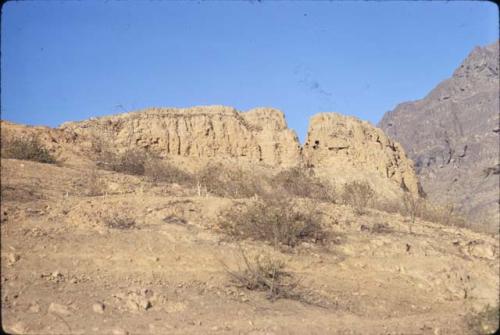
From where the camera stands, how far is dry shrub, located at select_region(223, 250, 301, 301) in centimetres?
726

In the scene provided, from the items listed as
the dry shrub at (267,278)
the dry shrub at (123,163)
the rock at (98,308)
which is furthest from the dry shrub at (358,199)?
the rock at (98,308)

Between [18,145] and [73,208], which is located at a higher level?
[18,145]

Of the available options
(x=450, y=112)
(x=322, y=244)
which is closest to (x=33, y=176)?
(x=322, y=244)

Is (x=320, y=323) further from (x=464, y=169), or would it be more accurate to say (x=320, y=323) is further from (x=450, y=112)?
(x=450, y=112)

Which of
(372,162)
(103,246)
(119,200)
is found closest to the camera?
(103,246)

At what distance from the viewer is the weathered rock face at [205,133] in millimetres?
21734

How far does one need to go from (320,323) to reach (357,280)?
69.5 inches

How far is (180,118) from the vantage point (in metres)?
24.0

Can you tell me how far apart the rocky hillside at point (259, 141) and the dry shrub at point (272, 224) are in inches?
408

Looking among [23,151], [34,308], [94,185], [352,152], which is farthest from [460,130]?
[34,308]

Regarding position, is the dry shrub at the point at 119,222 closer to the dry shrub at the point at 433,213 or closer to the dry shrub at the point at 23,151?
the dry shrub at the point at 23,151

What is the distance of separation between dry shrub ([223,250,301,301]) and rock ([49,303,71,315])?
235cm

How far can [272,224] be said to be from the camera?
8977mm

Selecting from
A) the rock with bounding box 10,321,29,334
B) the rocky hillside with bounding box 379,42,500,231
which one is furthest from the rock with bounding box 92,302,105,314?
Result: the rocky hillside with bounding box 379,42,500,231
